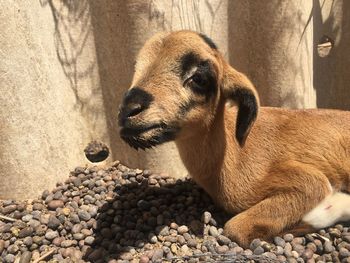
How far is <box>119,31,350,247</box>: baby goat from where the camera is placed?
11.9ft

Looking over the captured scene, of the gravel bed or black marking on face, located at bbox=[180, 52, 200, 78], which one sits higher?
black marking on face, located at bbox=[180, 52, 200, 78]

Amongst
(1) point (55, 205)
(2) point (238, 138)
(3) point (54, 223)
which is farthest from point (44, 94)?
(2) point (238, 138)

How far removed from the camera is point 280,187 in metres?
4.20

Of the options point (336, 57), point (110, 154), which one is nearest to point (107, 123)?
point (110, 154)

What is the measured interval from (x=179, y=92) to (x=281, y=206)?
1469mm

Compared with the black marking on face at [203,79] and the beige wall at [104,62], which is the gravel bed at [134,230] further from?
the black marking on face at [203,79]

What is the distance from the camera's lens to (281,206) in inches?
163

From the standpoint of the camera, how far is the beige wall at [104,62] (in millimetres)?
4809

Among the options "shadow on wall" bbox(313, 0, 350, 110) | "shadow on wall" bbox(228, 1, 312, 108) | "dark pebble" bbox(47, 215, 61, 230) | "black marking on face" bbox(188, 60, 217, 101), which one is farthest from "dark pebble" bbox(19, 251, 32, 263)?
"shadow on wall" bbox(313, 0, 350, 110)

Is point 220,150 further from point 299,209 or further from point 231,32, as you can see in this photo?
point 231,32

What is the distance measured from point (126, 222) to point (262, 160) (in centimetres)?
151

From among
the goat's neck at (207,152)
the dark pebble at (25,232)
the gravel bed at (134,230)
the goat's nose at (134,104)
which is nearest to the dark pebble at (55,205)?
the gravel bed at (134,230)

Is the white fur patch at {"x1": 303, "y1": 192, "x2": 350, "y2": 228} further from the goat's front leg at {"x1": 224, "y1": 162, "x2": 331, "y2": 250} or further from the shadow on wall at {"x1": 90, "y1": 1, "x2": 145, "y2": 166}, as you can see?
the shadow on wall at {"x1": 90, "y1": 1, "x2": 145, "y2": 166}

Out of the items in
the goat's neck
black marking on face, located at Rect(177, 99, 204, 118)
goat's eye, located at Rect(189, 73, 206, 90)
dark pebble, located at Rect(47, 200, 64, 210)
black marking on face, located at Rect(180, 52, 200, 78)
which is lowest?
dark pebble, located at Rect(47, 200, 64, 210)
